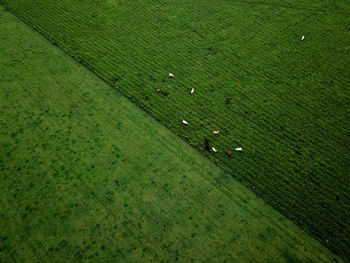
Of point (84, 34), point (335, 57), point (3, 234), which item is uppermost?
point (335, 57)

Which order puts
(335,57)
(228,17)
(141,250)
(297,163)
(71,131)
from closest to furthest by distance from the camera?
1. (141,250)
2. (297,163)
3. (71,131)
4. (335,57)
5. (228,17)

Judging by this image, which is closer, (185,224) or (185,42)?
(185,224)

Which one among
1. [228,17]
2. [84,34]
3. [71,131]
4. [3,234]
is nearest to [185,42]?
[228,17]

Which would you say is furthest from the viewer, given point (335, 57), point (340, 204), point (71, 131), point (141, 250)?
point (335, 57)

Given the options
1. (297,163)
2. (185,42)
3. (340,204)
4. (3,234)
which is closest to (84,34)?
(185,42)

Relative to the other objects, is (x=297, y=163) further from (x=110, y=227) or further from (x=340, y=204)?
(x=110, y=227)

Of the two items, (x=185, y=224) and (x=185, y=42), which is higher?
(x=185, y=42)
